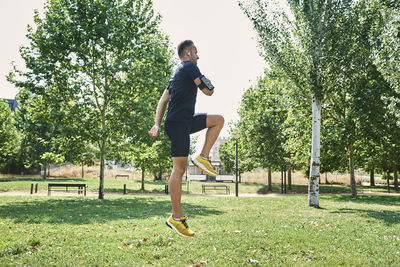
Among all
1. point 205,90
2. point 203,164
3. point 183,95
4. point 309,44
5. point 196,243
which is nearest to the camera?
point 205,90

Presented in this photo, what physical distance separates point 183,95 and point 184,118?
0.28 meters

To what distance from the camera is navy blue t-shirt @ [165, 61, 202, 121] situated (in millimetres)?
3377

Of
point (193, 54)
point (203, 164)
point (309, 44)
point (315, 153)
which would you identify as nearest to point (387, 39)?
point (309, 44)

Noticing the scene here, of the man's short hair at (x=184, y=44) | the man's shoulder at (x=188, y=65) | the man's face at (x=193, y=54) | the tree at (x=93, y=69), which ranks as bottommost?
the man's shoulder at (x=188, y=65)

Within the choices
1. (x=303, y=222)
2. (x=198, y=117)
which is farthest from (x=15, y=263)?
(x=303, y=222)

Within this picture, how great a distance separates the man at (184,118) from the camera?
3330 millimetres

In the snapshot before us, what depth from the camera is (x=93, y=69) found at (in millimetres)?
18547

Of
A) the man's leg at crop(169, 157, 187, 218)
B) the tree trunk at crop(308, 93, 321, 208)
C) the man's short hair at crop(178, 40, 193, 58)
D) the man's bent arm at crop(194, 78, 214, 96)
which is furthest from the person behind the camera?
the tree trunk at crop(308, 93, 321, 208)

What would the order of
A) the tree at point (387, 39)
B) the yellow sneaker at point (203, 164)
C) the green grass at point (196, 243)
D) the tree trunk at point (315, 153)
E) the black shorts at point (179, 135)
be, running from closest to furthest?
the black shorts at point (179, 135), the yellow sneaker at point (203, 164), the green grass at point (196, 243), the tree at point (387, 39), the tree trunk at point (315, 153)

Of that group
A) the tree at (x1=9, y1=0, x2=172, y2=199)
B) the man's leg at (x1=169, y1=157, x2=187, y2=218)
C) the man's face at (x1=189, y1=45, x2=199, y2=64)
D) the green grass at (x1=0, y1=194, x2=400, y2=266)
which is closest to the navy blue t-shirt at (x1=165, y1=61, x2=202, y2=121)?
the man's face at (x1=189, y1=45, x2=199, y2=64)

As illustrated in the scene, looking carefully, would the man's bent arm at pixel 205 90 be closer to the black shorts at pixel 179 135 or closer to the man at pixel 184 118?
the man at pixel 184 118

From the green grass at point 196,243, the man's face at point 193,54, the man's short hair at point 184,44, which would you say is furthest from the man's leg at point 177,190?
the green grass at point 196,243

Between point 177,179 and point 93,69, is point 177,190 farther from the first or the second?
point 93,69

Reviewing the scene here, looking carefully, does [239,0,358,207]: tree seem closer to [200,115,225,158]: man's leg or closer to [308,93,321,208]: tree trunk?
[308,93,321,208]: tree trunk
